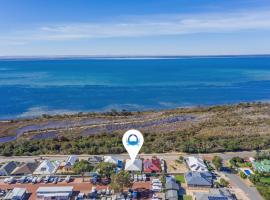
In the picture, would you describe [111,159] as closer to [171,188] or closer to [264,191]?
[171,188]

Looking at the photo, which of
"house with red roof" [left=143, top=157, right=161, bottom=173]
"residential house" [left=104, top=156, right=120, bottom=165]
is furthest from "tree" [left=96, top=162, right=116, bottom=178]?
"house with red roof" [left=143, top=157, right=161, bottom=173]

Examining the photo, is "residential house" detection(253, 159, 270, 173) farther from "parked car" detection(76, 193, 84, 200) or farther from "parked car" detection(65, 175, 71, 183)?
"parked car" detection(65, 175, 71, 183)

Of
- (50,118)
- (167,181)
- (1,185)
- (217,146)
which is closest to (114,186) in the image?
(167,181)

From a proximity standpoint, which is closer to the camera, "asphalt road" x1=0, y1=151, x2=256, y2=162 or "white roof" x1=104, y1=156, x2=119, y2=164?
"white roof" x1=104, y1=156, x2=119, y2=164

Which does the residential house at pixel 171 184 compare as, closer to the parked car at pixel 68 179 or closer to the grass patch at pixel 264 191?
the grass patch at pixel 264 191

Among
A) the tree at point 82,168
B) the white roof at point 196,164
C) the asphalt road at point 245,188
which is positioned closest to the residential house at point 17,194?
the tree at point 82,168
